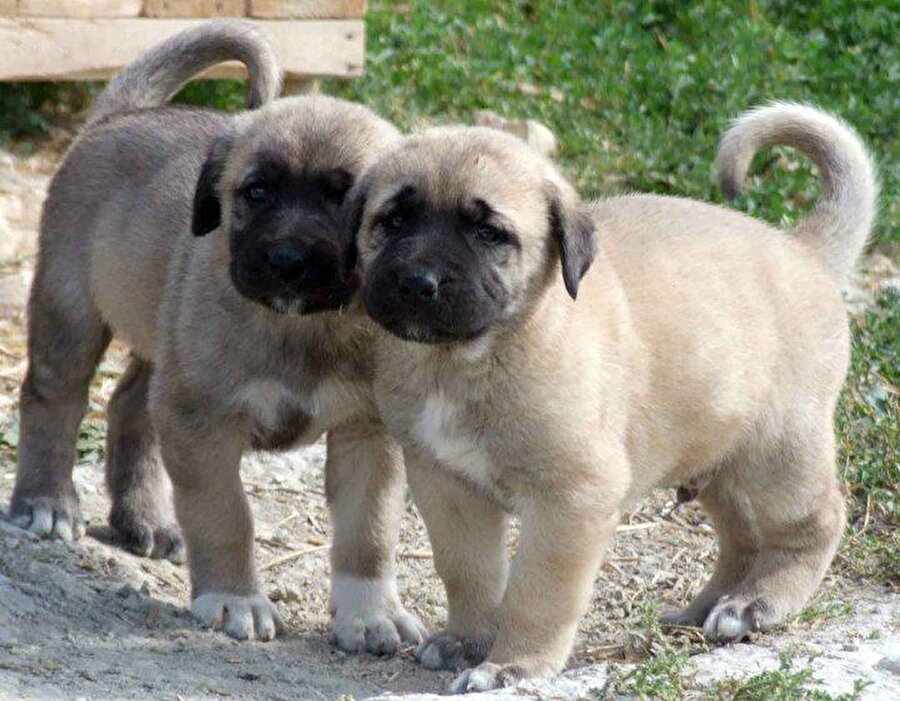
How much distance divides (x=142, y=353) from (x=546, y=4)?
567 cm

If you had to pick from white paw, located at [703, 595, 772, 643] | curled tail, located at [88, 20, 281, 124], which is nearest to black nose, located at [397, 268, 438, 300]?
white paw, located at [703, 595, 772, 643]

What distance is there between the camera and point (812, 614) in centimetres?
483

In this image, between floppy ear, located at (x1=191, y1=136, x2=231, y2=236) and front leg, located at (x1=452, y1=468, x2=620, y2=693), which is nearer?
front leg, located at (x1=452, y1=468, x2=620, y2=693)

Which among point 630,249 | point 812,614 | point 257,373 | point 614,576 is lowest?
point 614,576

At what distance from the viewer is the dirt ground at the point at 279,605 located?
4320 mm

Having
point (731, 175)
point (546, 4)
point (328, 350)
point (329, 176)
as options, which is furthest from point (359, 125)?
point (546, 4)

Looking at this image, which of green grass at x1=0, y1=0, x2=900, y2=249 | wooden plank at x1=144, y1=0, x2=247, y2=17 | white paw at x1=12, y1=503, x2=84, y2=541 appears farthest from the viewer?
green grass at x1=0, y1=0, x2=900, y2=249

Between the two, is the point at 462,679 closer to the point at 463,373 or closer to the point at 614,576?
the point at 463,373

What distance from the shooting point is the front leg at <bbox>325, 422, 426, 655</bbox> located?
498 cm

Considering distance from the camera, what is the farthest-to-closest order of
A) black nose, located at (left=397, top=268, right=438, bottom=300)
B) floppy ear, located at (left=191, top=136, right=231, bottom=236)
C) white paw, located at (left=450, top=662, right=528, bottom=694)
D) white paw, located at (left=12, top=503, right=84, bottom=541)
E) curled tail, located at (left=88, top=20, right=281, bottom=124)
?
1. curled tail, located at (left=88, top=20, right=281, bottom=124)
2. white paw, located at (left=12, top=503, right=84, bottom=541)
3. floppy ear, located at (left=191, top=136, right=231, bottom=236)
4. white paw, located at (left=450, top=662, right=528, bottom=694)
5. black nose, located at (left=397, top=268, right=438, bottom=300)

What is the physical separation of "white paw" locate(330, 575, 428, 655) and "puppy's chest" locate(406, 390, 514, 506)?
2.63 ft

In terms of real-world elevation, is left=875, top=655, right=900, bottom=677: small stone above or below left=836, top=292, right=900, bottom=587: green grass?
above

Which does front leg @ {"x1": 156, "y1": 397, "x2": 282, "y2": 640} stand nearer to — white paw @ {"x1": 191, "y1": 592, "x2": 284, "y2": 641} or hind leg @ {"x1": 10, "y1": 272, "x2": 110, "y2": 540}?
white paw @ {"x1": 191, "y1": 592, "x2": 284, "y2": 641}

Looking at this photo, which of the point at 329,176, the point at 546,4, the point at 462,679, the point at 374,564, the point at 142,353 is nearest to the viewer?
the point at 462,679
